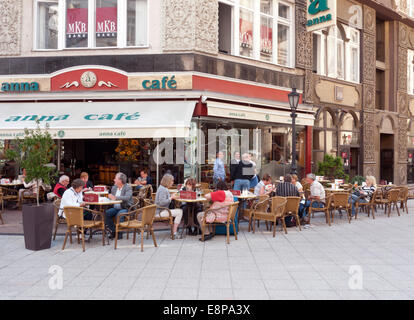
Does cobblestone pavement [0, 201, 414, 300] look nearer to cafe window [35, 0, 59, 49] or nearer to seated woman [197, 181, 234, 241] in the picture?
seated woman [197, 181, 234, 241]

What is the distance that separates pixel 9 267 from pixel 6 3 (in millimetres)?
10319

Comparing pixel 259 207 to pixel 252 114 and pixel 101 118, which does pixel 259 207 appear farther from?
pixel 101 118

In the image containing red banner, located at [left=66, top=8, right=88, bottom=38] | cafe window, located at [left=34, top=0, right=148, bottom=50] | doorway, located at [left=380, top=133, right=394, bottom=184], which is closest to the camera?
cafe window, located at [left=34, top=0, right=148, bottom=50]

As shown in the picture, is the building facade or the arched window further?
the arched window

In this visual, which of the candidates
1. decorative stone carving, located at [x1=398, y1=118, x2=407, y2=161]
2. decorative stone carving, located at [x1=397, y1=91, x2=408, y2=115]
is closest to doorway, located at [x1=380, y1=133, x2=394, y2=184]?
decorative stone carving, located at [x1=398, y1=118, x2=407, y2=161]

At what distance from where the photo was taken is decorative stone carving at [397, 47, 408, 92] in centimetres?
2091

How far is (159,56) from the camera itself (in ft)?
40.5

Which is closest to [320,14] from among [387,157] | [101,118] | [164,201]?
[101,118]

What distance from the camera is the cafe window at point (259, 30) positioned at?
13578mm

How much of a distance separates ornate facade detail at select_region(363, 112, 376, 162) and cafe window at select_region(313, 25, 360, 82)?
1.89 meters

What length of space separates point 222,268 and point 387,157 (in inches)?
706

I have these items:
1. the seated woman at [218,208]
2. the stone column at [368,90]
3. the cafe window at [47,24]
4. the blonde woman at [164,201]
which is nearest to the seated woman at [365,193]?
the seated woman at [218,208]

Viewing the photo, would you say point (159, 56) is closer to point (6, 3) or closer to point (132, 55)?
point (132, 55)
